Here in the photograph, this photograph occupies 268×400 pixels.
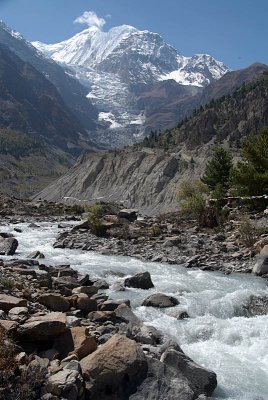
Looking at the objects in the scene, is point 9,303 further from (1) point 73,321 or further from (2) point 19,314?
(1) point 73,321

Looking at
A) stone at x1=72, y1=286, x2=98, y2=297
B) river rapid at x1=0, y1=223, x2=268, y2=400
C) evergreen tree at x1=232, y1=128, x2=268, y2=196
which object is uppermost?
evergreen tree at x1=232, y1=128, x2=268, y2=196

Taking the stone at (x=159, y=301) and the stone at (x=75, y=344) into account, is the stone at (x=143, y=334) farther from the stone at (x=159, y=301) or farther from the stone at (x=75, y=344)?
the stone at (x=159, y=301)

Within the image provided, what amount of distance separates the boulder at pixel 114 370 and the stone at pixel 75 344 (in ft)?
1.22

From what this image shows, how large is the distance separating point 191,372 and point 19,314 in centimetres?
388

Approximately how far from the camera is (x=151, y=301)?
587 inches

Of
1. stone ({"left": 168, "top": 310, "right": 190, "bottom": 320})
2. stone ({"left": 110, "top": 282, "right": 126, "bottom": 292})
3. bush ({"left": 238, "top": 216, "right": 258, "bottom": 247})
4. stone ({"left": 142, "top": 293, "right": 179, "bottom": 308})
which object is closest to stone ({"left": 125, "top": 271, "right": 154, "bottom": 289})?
stone ({"left": 110, "top": 282, "right": 126, "bottom": 292})

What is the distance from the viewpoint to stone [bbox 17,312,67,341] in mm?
9102

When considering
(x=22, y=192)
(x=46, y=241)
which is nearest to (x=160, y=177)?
(x=46, y=241)

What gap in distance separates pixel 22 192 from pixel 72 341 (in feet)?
643

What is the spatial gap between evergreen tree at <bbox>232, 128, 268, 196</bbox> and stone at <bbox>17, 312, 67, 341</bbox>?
27.1 metres

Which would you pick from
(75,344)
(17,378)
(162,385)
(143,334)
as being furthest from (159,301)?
(17,378)

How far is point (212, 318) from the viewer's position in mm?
14492

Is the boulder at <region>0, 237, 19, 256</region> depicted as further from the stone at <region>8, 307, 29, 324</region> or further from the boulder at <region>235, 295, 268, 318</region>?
the stone at <region>8, 307, 29, 324</region>

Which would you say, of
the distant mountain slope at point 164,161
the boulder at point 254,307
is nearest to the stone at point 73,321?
the boulder at point 254,307
